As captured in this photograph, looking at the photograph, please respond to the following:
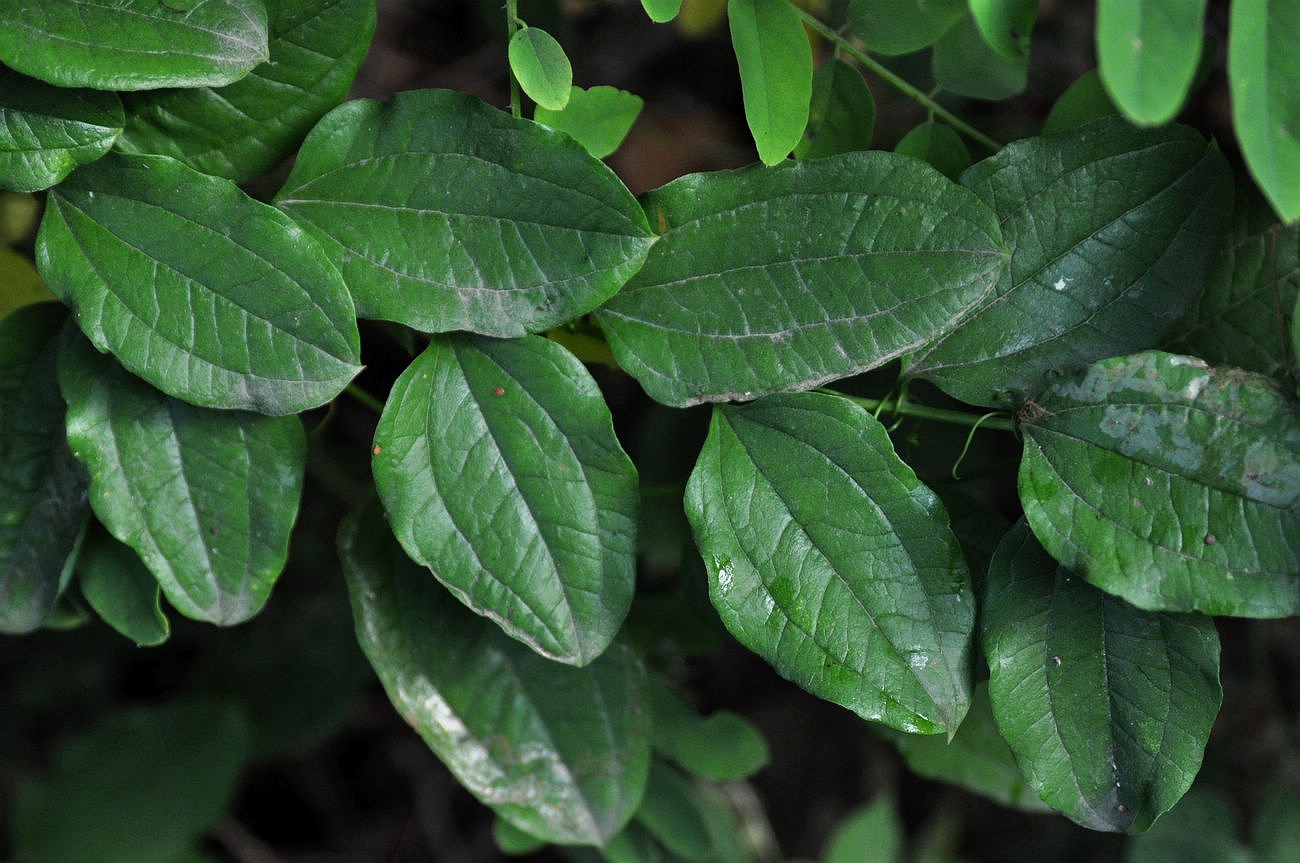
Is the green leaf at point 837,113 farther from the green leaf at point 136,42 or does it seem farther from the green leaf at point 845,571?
the green leaf at point 136,42

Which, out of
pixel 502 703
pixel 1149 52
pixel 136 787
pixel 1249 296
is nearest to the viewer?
pixel 1149 52

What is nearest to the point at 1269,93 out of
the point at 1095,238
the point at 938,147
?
the point at 1095,238

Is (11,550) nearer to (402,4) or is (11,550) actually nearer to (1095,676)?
(1095,676)

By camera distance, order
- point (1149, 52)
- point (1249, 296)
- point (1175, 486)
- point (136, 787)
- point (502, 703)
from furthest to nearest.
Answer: point (136, 787) → point (502, 703) → point (1249, 296) → point (1175, 486) → point (1149, 52)

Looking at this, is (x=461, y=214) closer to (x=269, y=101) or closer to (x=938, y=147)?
(x=269, y=101)

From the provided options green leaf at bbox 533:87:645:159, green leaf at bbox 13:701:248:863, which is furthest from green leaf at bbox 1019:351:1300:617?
green leaf at bbox 13:701:248:863

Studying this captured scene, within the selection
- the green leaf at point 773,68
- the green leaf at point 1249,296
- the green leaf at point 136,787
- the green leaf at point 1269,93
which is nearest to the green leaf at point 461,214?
the green leaf at point 773,68

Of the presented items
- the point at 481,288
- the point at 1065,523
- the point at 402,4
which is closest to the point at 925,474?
the point at 1065,523
